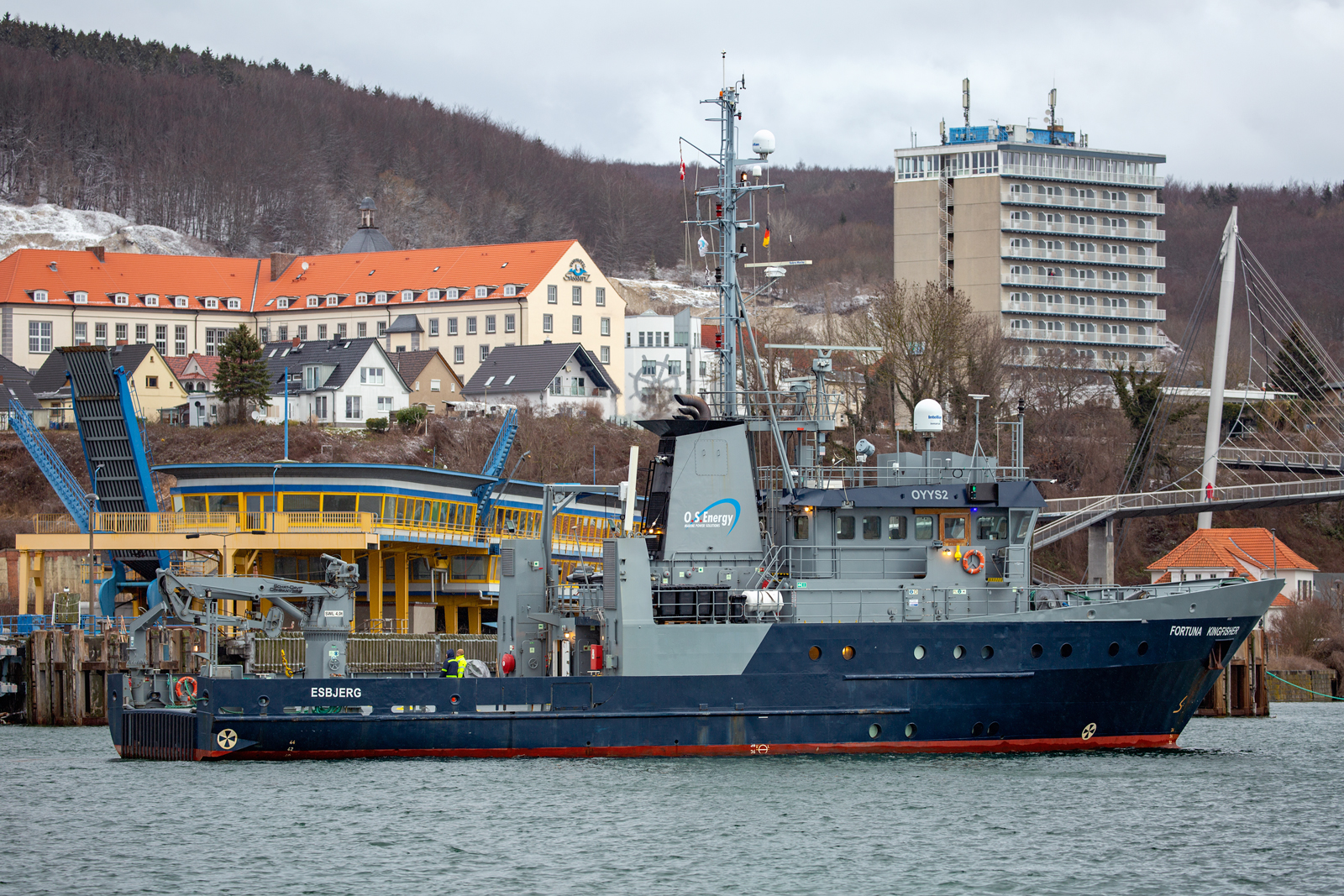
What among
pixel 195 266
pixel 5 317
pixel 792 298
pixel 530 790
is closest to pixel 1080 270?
pixel 792 298

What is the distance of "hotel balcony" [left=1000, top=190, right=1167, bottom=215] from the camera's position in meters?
91.1

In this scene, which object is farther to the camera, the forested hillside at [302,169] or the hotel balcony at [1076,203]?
the forested hillside at [302,169]

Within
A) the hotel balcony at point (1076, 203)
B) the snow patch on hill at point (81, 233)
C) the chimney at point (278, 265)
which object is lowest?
the chimney at point (278, 265)

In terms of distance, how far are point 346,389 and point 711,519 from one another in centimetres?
4565

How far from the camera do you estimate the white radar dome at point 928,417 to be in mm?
29109

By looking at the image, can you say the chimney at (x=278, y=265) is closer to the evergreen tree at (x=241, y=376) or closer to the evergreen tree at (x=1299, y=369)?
the evergreen tree at (x=241, y=376)

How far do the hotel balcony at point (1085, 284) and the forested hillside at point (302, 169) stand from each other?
37453 millimetres

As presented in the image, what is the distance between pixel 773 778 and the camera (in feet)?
86.4

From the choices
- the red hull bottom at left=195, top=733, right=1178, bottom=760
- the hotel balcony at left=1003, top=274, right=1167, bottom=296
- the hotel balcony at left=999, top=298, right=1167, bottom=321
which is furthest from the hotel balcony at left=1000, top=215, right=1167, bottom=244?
the red hull bottom at left=195, top=733, right=1178, bottom=760

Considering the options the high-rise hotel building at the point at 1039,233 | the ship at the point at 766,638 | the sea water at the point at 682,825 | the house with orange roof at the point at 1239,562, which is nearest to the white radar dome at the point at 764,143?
the ship at the point at 766,638

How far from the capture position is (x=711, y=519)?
29641 mm

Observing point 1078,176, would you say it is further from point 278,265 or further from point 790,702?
point 790,702

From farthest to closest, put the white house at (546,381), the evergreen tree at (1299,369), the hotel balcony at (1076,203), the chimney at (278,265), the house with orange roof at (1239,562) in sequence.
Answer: the chimney at (278,265) → the hotel balcony at (1076,203) → the white house at (546,381) → the evergreen tree at (1299,369) → the house with orange roof at (1239,562)

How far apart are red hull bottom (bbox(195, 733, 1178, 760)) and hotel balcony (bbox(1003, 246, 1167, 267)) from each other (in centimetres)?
→ 6510
